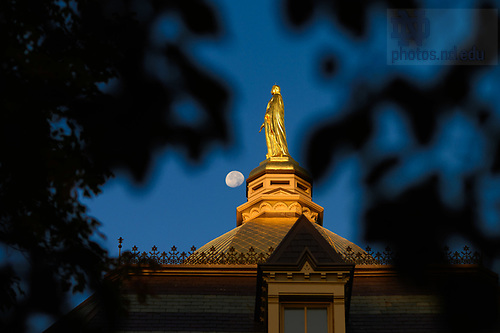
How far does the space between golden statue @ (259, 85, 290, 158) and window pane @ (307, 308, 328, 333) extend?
23.2 m

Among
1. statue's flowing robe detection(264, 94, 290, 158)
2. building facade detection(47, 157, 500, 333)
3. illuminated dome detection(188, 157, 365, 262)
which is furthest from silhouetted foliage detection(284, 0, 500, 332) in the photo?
statue's flowing robe detection(264, 94, 290, 158)

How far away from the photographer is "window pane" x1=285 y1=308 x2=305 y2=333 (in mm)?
17672

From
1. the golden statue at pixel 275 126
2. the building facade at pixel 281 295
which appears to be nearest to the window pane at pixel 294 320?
the building facade at pixel 281 295

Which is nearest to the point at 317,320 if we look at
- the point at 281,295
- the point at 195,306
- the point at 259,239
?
the point at 281,295

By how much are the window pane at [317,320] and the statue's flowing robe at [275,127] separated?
23.2 m

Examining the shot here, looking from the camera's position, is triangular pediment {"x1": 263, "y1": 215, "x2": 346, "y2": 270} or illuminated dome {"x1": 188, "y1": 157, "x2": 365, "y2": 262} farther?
illuminated dome {"x1": 188, "y1": 157, "x2": 365, "y2": 262}

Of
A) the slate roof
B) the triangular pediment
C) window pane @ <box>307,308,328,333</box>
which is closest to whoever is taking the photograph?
window pane @ <box>307,308,328,333</box>

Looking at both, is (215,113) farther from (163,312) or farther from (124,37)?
(163,312)

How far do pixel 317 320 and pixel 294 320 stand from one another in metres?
0.51

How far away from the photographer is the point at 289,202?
3788 centimetres

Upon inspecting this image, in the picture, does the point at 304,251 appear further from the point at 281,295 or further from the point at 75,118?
the point at 75,118

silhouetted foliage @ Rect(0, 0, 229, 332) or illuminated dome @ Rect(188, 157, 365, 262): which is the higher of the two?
illuminated dome @ Rect(188, 157, 365, 262)

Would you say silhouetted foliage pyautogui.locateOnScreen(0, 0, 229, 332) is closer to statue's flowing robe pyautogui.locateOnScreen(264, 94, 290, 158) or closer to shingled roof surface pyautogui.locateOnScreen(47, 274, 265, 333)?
shingled roof surface pyautogui.locateOnScreen(47, 274, 265, 333)

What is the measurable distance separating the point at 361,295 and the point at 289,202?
15.9 metres
